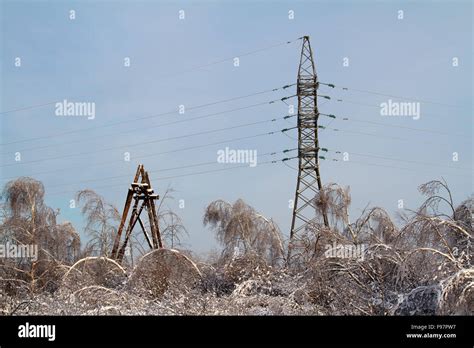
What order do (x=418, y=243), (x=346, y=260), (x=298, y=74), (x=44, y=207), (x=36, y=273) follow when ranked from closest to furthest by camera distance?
(x=418, y=243), (x=346, y=260), (x=36, y=273), (x=44, y=207), (x=298, y=74)

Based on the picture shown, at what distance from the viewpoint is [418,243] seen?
1338cm

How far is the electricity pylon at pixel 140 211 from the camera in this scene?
66.8 ft

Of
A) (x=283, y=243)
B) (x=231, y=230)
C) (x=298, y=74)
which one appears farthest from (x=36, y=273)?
(x=298, y=74)

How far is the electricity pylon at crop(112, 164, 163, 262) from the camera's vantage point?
2036cm

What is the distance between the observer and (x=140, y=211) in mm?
20922

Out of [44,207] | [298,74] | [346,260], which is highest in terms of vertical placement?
[298,74]

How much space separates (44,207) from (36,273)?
2.63 meters

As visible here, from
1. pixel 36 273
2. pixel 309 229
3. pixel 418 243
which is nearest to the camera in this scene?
pixel 418 243

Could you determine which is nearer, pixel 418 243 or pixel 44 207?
pixel 418 243
